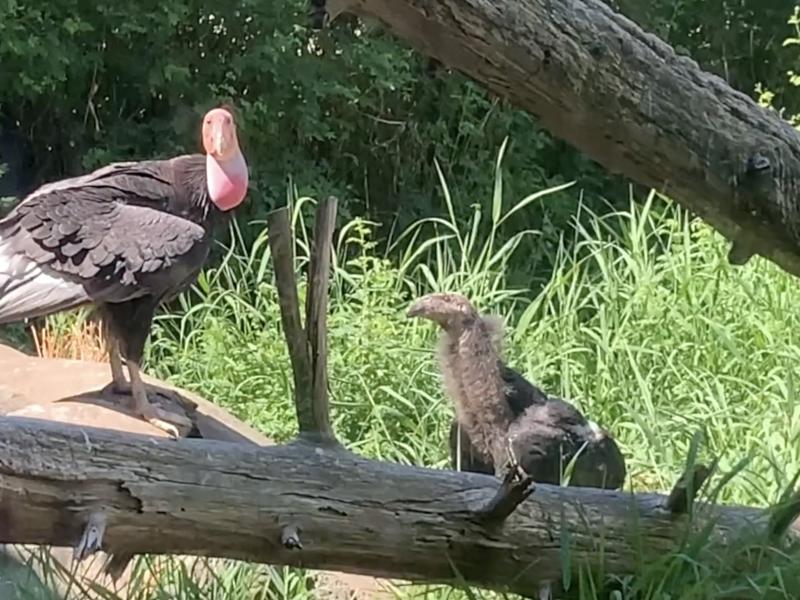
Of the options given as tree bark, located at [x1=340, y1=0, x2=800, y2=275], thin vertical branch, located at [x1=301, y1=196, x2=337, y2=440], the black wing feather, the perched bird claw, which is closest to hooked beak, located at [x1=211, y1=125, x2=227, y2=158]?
the black wing feather

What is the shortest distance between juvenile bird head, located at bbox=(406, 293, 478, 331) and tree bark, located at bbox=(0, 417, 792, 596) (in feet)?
2.12

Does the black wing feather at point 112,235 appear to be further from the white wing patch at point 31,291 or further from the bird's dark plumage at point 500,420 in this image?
the bird's dark plumage at point 500,420

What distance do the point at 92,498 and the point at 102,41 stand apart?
9.96 feet

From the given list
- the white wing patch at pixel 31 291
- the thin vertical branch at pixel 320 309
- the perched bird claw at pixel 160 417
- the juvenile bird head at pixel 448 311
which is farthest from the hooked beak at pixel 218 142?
the thin vertical branch at pixel 320 309

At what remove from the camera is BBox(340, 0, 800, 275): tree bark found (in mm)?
1169

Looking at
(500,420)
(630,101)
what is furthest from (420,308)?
(630,101)

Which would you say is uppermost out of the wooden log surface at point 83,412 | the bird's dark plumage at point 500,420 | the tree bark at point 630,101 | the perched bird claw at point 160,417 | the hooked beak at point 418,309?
the tree bark at point 630,101

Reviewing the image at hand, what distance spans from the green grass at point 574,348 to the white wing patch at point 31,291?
61 centimetres

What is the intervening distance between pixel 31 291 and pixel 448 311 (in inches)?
31.7

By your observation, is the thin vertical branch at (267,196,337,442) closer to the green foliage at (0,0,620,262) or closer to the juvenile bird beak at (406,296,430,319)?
the juvenile bird beak at (406,296,430,319)

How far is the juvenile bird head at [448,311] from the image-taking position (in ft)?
7.77

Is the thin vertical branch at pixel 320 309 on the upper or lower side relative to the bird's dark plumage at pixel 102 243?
upper

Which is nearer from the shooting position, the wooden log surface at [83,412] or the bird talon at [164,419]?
the wooden log surface at [83,412]

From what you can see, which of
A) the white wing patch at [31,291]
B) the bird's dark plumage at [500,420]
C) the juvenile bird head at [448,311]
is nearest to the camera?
the bird's dark plumage at [500,420]
